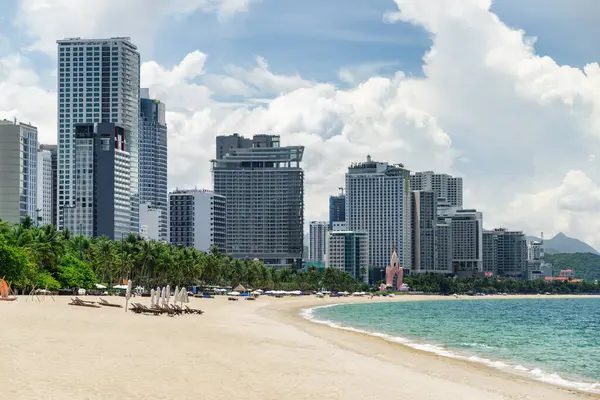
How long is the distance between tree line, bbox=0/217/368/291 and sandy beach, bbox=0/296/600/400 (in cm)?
4174

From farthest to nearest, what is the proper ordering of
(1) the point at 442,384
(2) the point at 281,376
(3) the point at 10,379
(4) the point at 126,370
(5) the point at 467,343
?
(5) the point at 467,343, (1) the point at 442,384, (2) the point at 281,376, (4) the point at 126,370, (3) the point at 10,379

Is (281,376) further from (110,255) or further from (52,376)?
(110,255)

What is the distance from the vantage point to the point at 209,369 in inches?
1204

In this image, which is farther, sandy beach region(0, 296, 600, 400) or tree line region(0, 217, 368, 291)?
tree line region(0, 217, 368, 291)

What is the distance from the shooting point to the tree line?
3469 inches

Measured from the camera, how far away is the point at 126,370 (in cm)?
2792

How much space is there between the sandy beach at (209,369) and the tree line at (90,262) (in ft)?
137

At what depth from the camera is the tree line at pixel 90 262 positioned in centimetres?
8812

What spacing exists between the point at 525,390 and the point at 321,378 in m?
9.52

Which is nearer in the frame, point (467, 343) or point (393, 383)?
point (393, 383)

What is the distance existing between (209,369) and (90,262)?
10165cm

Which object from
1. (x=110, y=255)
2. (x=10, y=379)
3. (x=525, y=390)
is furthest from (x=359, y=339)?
(x=110, y=255)

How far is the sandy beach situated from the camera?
24688mm

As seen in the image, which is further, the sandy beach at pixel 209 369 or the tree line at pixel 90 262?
the tree line at pixel 90 262
